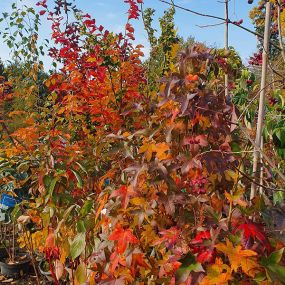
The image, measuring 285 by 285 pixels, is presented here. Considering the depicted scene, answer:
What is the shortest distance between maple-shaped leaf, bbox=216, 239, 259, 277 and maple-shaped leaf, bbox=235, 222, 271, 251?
0.05m

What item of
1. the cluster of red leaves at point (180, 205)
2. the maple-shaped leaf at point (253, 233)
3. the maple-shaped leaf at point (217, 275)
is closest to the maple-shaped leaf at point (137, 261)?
the cluster of red leaves at point (180, 205)

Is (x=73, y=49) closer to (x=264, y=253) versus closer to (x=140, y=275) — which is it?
(x=140, y=275)

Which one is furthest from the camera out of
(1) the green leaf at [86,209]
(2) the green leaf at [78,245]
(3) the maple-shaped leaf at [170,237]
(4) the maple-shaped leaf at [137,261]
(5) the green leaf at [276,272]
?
(1) the green leaf at [86,209]

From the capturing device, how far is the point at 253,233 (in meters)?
1.35

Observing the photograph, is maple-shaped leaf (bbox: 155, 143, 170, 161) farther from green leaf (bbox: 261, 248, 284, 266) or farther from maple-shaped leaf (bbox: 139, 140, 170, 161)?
green leaf (bbox: 261, 248, 284, 266)

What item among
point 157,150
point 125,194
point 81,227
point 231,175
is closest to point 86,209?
point 81,227

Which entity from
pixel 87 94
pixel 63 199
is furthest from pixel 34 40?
pixel 63 199

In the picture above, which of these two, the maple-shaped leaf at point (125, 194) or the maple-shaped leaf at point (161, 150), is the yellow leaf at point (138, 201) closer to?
the maple-shaped leaf at point (125, 194)

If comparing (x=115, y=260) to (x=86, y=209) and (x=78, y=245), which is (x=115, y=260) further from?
(x=86, y=209)

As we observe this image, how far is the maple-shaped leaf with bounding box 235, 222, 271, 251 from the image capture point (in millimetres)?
1344

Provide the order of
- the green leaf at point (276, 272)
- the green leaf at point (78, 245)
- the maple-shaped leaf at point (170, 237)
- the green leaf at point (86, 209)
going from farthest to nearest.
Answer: the green leaf at point (86, 209)
the green leaf at point (78, 245)
the maple-shaped leaf at point (170, 237)
the green leaf at point (276, 272)

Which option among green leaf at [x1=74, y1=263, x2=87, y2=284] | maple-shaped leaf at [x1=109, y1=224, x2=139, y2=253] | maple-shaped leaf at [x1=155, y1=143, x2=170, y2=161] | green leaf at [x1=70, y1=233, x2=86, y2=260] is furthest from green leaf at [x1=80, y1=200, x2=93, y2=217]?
maple-shaped leaf at [x1=155, y1=143, x2=170, y2=161]

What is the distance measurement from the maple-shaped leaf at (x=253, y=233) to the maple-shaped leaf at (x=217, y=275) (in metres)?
0.12

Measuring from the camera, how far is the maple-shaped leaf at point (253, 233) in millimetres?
1344
